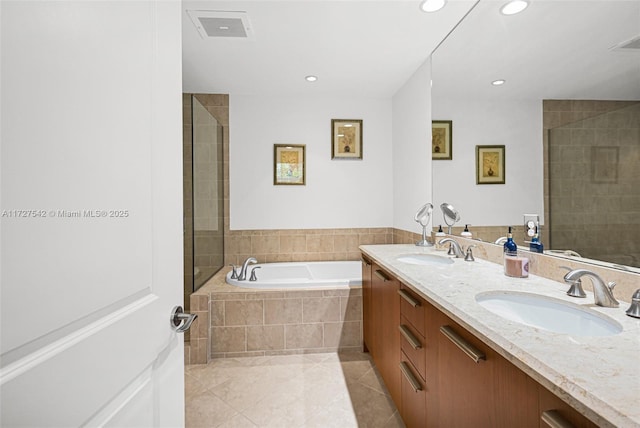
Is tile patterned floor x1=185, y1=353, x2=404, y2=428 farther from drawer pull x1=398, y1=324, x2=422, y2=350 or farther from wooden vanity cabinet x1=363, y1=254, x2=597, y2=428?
drawer pull x1=398, y1=324, x2=422, y2=350

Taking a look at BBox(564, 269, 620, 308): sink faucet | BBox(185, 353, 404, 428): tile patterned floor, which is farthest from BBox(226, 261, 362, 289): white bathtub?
BBox(564, 269, 620, 308): sink faucet

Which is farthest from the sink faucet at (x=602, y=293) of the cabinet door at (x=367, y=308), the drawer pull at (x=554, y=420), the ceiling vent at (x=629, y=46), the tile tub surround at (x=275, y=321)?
the tile tub surround at (x=275, y=321)

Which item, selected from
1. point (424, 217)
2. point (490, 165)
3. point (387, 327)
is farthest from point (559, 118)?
point (387, 327)

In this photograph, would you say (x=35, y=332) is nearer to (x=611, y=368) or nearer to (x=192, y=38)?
(x=611, y=368)

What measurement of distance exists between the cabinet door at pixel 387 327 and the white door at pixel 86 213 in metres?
1.27

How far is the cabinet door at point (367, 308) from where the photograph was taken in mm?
2480

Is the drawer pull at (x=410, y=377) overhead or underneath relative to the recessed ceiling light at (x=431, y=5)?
underneath

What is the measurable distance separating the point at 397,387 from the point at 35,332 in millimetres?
1741

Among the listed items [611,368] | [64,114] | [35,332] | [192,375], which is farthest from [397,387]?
[64,114]

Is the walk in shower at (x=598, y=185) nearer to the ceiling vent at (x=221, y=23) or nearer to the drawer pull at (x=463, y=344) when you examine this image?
the drawer pull at (x=463, y=344)

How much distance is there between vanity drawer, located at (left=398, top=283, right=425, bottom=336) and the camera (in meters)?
1.42

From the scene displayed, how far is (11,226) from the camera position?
0.43 meters

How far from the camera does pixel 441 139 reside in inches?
95.5

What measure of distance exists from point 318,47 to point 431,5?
2.83 feet
